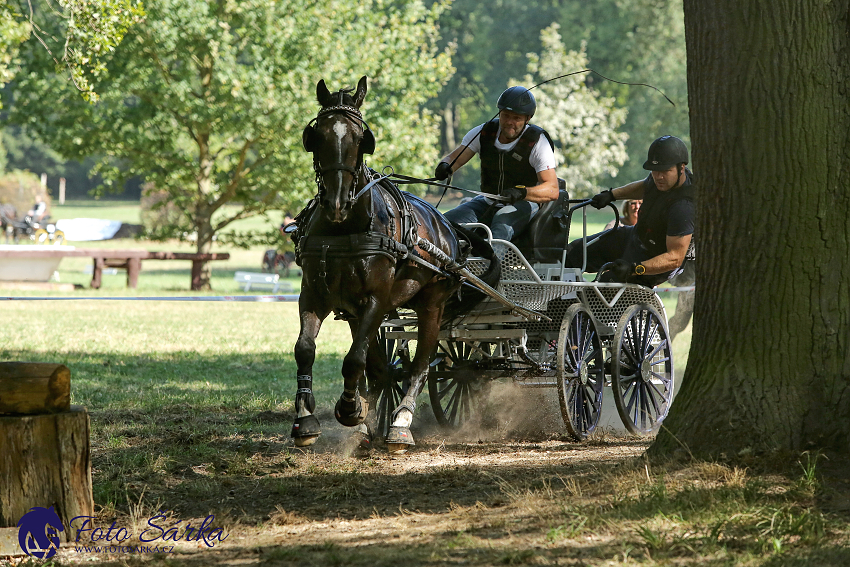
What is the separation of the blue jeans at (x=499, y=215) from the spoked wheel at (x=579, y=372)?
28.8 inches

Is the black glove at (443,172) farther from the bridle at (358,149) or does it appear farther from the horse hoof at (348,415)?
the horse hoof at (348,415)

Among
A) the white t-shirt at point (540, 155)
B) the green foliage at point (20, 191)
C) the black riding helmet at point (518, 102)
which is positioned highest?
the green foliage at point (20, 191)

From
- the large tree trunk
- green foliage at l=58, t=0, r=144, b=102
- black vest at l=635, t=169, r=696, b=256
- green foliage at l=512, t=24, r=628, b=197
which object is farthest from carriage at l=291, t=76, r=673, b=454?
green foliage at l=512, t=24, r=628, b=197

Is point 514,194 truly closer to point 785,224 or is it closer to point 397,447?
point 397,447

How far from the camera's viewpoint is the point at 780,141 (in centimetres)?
496

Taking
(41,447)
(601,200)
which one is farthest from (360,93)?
(601,200)

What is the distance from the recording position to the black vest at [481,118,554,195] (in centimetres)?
754

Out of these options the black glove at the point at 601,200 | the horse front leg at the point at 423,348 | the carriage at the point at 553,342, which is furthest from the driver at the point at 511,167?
the horse front leg at the point at 423,348

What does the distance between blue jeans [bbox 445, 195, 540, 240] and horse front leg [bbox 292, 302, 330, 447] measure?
6.36 feet

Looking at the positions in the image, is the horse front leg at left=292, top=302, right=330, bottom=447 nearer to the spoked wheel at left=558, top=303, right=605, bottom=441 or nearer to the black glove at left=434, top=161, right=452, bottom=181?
the spoked wheel at left=558, top=303, right=605, bottom=441

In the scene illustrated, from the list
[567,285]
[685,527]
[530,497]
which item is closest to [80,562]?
[530,497]

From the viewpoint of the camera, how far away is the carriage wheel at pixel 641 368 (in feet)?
24.8

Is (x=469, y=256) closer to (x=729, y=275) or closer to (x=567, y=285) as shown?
(x=567, y=285)

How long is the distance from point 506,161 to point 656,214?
143 centimetres
